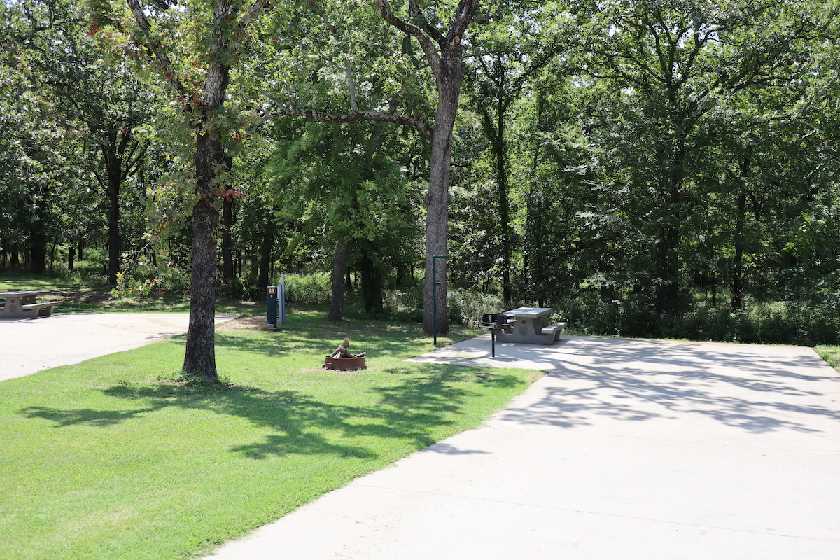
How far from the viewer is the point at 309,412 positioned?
9.32 m

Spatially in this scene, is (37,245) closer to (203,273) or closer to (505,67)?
(505,67)

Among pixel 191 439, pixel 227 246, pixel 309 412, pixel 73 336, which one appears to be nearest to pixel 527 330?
pixel 309 412

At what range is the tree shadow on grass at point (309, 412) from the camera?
7699 mm

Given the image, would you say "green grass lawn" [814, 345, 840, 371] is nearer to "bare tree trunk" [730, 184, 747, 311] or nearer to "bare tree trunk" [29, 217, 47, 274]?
"bare tree trunk" [730, 184, 747, 311]

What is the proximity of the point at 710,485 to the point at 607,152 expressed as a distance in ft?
53.2

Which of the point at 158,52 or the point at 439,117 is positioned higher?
the point at 439,117

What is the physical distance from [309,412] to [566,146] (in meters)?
16.0

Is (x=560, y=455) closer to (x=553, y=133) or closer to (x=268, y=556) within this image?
(x=268, y=556)

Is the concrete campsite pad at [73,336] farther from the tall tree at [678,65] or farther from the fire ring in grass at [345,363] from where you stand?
the tall tree at [678,65]

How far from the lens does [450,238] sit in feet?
88.1

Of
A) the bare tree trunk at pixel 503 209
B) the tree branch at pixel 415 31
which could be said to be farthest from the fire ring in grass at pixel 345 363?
the bare tree trunk at pixel 503 209

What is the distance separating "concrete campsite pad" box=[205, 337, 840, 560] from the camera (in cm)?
496

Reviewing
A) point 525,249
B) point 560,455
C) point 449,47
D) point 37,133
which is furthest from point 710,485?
point 37,133

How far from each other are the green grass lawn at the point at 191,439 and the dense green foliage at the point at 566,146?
681 centimetres
